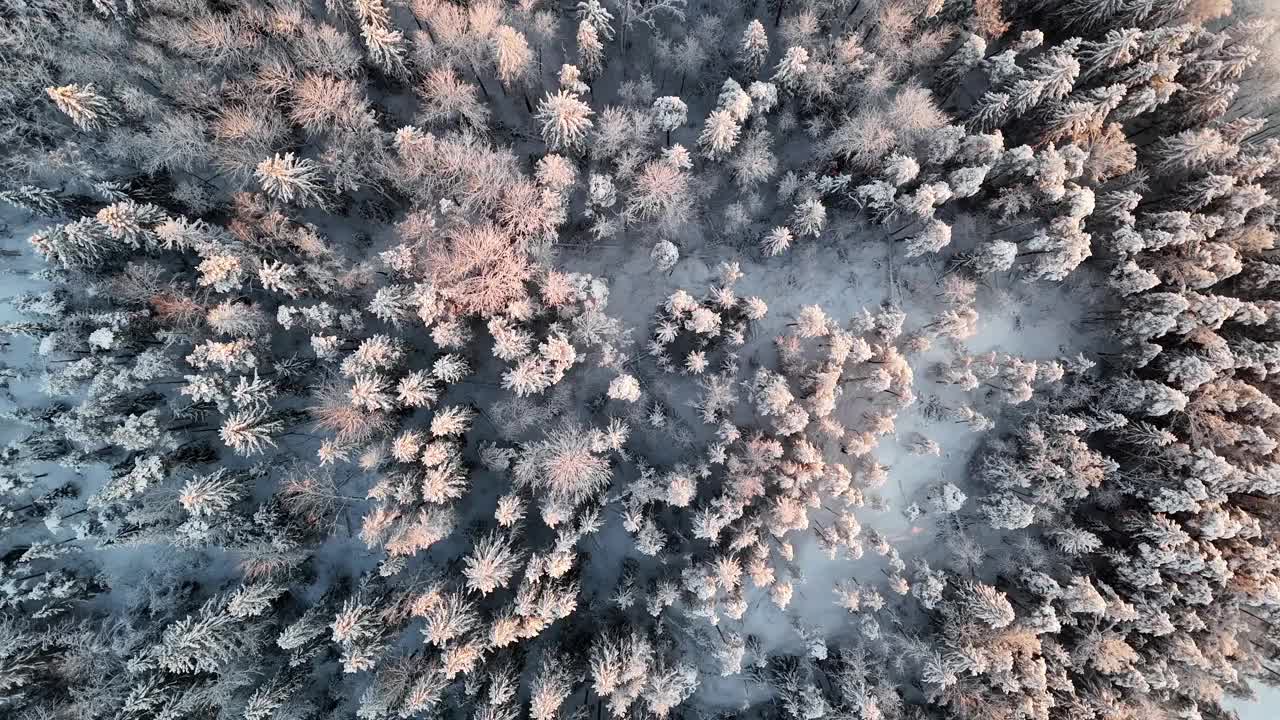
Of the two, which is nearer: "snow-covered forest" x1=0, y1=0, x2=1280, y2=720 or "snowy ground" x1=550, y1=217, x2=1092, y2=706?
"snow-covered forest" x1=0, y1=0, x2=1280, y2=720

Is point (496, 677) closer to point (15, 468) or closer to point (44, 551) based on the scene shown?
point (44, 551)

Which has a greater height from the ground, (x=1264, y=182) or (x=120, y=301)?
(x=120, y=301)

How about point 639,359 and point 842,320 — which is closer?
point 639,359

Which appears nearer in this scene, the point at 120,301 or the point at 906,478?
the point at 120,301

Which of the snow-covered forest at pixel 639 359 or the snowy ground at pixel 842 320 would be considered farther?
the snowy ground at pixel 842 320

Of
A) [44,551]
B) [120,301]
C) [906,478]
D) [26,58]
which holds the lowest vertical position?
[906,478]

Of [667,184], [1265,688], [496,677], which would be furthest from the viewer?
[1265,688]

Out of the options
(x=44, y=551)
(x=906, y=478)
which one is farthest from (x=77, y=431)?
(x=906, y=478)

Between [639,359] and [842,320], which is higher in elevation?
[639,359]
